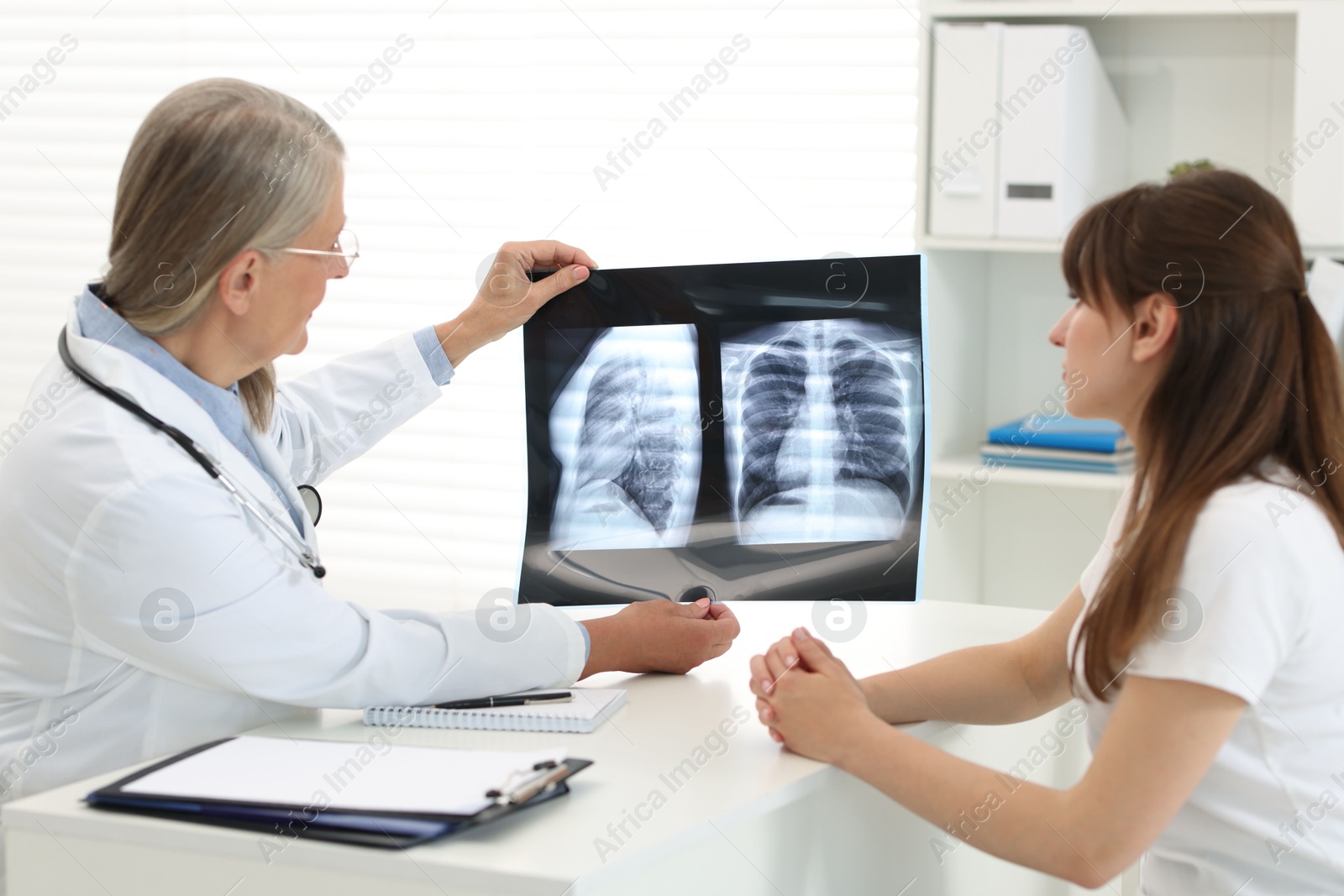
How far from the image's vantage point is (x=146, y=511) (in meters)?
1.14

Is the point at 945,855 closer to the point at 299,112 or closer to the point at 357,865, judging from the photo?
the point at 357,865

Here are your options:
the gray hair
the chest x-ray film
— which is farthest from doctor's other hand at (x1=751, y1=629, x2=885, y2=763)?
the gray hair

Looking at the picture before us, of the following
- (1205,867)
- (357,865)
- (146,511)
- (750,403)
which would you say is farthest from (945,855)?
(146,511)

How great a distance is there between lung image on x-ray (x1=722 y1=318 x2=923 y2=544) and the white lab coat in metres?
0.35

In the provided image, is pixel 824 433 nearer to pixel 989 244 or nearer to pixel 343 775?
pixel 343 775

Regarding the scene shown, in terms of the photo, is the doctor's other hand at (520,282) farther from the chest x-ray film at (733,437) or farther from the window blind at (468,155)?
the window blind at (468,155)

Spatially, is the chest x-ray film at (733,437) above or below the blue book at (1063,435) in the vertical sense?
above

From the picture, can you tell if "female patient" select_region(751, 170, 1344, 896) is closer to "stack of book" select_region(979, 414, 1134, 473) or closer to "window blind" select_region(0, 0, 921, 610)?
"stack of book" select_region(979, 414, 1134, 473)

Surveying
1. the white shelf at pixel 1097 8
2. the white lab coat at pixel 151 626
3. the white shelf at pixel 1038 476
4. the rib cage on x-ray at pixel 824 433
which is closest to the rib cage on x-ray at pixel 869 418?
the rib cage on x-ray at pixel 824 433

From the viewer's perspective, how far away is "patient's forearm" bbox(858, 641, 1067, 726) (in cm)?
129

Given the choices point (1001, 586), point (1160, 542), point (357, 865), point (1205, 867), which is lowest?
point (1001, 586)

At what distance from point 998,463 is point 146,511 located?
1.66 metres

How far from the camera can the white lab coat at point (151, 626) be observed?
1.15 meters

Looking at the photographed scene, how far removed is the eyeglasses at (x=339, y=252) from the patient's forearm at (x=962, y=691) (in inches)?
28.3
